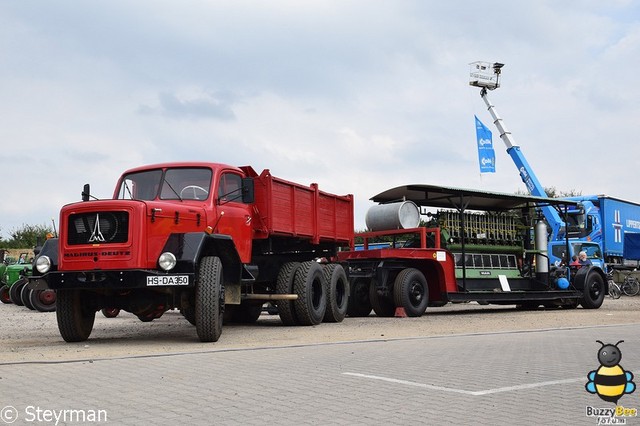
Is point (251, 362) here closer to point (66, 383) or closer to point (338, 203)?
point (66, 383)

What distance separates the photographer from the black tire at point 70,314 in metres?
11.4

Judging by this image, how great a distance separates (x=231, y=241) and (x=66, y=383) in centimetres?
504

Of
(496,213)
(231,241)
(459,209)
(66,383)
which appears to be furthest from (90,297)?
(496,213)

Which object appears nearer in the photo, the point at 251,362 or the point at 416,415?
the point at 416,415

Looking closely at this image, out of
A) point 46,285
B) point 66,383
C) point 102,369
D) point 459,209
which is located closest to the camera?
point 66,383

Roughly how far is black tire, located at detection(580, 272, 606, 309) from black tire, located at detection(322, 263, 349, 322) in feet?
28.1

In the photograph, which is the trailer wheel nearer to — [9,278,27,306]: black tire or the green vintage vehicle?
the green vintage vehicle

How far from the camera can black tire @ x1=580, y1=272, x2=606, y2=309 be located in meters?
21.5

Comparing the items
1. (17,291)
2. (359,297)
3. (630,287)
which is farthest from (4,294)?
(630,287)

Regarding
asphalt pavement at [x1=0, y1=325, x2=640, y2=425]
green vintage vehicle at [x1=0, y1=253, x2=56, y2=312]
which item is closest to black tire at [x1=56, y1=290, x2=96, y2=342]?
asphalt pavement at [x1=0, y1=325, x2=640, y2=425]

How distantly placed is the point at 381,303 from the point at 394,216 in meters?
2.12

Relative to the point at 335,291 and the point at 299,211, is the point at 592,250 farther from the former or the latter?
the point at 299,211

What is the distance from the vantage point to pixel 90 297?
11656 millimetres
